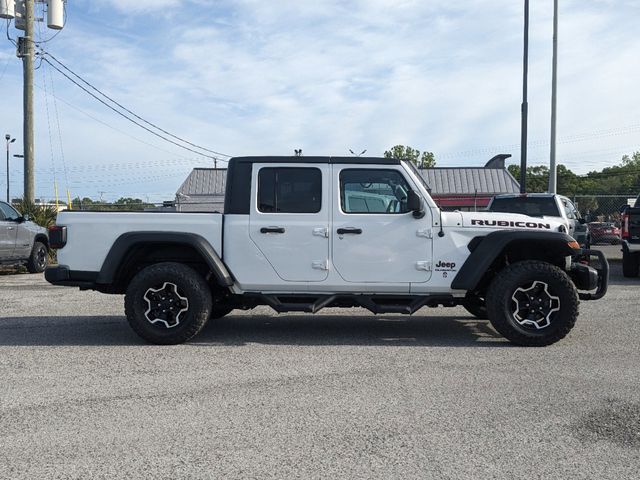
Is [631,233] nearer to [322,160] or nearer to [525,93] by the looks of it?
[322,160]

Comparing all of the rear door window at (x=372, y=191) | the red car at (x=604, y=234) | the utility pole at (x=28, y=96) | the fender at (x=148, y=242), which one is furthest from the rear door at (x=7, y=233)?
the red car at (x=604, y=234)

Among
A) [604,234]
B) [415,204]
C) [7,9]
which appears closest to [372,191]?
[415,204]

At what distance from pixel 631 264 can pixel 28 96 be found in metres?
17.4

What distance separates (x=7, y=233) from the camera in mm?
13500

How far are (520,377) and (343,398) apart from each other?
1.60m

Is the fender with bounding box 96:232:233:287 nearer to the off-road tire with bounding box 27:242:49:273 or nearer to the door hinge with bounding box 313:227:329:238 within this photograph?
the door hinge with bounding box 313:227:329:238

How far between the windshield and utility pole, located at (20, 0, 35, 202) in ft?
45.7

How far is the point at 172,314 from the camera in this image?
6.63 metres

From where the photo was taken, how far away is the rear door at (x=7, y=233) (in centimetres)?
1334

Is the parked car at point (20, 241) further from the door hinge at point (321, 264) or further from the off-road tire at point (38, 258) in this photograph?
the door hinge at point (321, 264)

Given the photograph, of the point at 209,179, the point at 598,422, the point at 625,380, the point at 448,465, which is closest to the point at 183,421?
the point at 448,465

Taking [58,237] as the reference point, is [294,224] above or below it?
above

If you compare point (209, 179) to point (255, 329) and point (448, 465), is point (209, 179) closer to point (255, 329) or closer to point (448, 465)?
point (255, 329)

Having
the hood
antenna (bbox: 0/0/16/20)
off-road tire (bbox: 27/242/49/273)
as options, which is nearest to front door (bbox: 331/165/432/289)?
the hood
